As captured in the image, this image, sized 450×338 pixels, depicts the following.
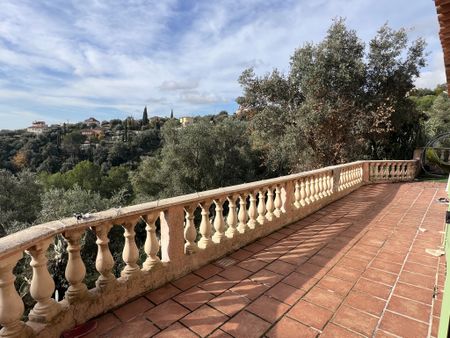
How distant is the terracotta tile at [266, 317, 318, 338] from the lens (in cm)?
195

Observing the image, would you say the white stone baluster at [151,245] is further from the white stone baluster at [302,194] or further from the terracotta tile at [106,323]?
the white stone baluster at [302,194]

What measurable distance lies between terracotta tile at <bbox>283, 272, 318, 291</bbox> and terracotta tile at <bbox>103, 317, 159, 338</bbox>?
4.65 feet

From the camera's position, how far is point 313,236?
4090 millimetres

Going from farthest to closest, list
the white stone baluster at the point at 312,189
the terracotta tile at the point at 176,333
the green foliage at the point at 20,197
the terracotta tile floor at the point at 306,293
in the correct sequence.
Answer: the green foliage at the point at 20,197 < the white stone baluster at the point at 312,189 < the terracotta tile floor at the point at 306,293 < the terracotta tile at the point at 176,333

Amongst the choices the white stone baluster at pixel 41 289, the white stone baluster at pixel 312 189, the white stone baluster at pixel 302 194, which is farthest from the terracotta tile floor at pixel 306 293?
the white stone baluster at pixel 312 189

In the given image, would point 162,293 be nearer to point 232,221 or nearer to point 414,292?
point 232,221

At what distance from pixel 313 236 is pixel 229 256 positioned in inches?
60.6

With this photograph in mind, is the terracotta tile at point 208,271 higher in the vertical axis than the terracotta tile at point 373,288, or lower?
higher

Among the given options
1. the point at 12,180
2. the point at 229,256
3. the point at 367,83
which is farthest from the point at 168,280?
the point at 12,180

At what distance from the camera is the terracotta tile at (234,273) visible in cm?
278

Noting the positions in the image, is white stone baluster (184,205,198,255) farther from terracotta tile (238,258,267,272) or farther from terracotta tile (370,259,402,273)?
terracotta tile (370,259,402,273)

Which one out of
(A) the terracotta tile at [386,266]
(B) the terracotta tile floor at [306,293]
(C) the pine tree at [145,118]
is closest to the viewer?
(B) the terracotta tile floor at [306,293]

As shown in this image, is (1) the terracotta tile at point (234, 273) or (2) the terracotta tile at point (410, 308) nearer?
(2) the terracotta tile at point (410, 308)

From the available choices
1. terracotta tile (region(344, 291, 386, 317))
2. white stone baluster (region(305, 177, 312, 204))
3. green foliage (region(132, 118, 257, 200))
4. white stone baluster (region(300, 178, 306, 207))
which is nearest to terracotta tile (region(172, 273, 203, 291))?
terracotta tile (region(344, 291, 386, 317))
